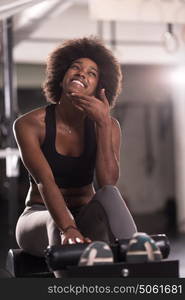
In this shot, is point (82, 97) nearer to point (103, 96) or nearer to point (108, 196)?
point (103, 96)

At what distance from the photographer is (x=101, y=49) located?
171 centimetres

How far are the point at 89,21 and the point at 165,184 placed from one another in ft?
4.61

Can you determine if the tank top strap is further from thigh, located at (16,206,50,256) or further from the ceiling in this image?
the ceiling

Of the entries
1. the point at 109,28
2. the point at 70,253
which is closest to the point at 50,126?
the point at 70,253

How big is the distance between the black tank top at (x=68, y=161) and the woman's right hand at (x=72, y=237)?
252mm

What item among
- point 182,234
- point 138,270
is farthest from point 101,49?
point 182,234

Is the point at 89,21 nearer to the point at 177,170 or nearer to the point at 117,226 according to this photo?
the point at 177,170

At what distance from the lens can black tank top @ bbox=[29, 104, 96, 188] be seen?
1574mm

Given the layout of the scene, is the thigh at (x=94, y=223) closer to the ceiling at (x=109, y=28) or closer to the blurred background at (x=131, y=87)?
the blurred background at (x=131, y=87)

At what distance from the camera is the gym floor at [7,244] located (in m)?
2.23

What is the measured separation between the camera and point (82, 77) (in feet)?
5.39

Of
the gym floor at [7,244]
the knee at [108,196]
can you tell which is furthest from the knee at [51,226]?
the gym floor at [7,244]

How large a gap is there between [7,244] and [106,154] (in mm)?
983

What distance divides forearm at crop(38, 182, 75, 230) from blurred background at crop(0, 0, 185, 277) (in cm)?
49
